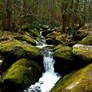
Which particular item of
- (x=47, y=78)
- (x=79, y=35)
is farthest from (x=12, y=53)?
(x=79, y=35)

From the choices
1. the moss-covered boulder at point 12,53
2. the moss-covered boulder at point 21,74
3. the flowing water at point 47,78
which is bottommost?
the flowing water at point 47,78

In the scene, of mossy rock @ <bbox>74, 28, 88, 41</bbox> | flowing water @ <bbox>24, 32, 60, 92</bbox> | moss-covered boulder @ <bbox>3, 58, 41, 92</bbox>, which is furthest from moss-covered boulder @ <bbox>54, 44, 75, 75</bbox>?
mossy rock @ <bbox>74, 28, 88, 41</bbox>

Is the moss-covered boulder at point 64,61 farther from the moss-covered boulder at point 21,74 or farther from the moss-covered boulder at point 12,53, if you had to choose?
the moss-covered boulder at point 12,53

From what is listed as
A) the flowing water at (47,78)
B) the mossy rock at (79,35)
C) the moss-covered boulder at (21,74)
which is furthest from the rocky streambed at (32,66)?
the mossy rock at (79,35)

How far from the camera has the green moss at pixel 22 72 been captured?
6688mm

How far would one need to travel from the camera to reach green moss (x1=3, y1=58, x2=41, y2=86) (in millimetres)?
6688

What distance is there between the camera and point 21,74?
7055 millimetres

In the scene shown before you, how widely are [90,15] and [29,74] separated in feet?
38.0

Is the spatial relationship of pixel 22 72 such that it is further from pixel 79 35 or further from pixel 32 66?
pixel 79 35

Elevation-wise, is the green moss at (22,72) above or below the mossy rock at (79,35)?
below

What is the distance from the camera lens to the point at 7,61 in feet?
25.6

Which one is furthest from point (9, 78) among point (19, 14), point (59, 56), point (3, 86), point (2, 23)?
point (2, 23)

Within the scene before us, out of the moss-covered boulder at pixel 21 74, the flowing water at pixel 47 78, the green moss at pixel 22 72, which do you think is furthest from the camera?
the flowing water at pixel 47 78

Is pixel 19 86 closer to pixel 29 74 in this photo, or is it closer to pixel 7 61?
pixel 29 74
